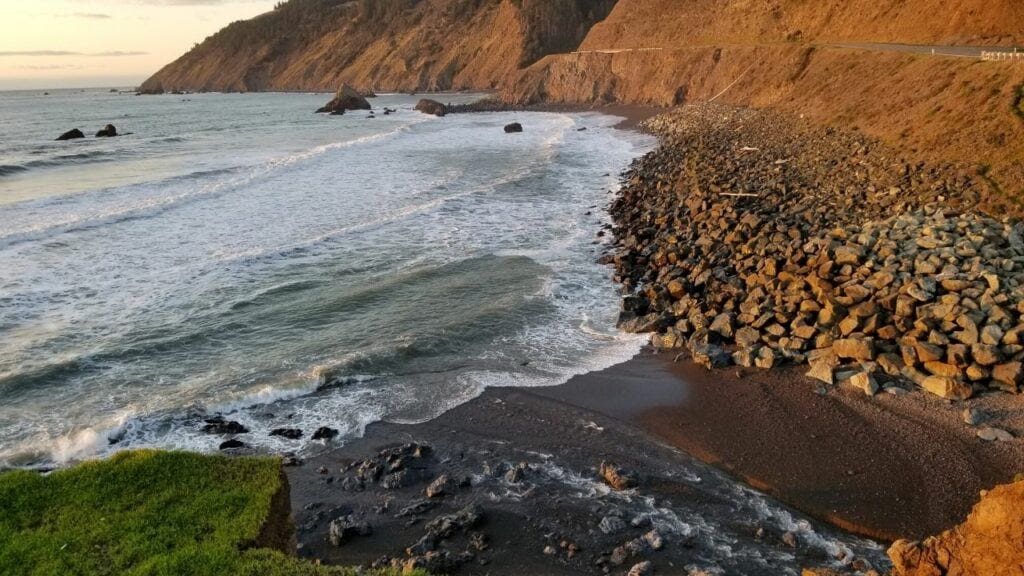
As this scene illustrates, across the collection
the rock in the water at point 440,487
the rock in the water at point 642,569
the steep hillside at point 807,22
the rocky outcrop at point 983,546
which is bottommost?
the rock in the water at point 440,487

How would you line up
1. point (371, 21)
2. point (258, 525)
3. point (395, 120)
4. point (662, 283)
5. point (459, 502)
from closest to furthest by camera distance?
1. point (258, 525)
2. point (459, 502)
3. point (662, 283)
4. point (395, 120)
5. point (371, 21)

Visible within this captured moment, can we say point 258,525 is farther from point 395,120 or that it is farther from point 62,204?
point 395,120

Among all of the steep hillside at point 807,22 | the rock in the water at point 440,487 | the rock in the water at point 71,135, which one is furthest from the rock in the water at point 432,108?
the rock in the water at point 440,487

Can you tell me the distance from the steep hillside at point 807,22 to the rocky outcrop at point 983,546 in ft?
115

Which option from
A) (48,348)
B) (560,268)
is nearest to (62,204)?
(48,348)

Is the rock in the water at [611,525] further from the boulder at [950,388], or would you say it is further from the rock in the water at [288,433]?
the boulder at [950,388]

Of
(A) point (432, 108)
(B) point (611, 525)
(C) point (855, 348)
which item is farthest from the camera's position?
(A) point (432, 108)

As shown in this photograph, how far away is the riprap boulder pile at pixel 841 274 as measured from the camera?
485 inches

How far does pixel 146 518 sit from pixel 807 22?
194 ft

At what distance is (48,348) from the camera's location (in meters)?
15.2

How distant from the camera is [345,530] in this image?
8945 mm

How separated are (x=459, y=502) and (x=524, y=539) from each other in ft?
4.23

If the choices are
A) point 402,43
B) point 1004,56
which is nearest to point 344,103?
point 402,43

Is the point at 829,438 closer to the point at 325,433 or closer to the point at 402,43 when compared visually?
the point at 325,433
